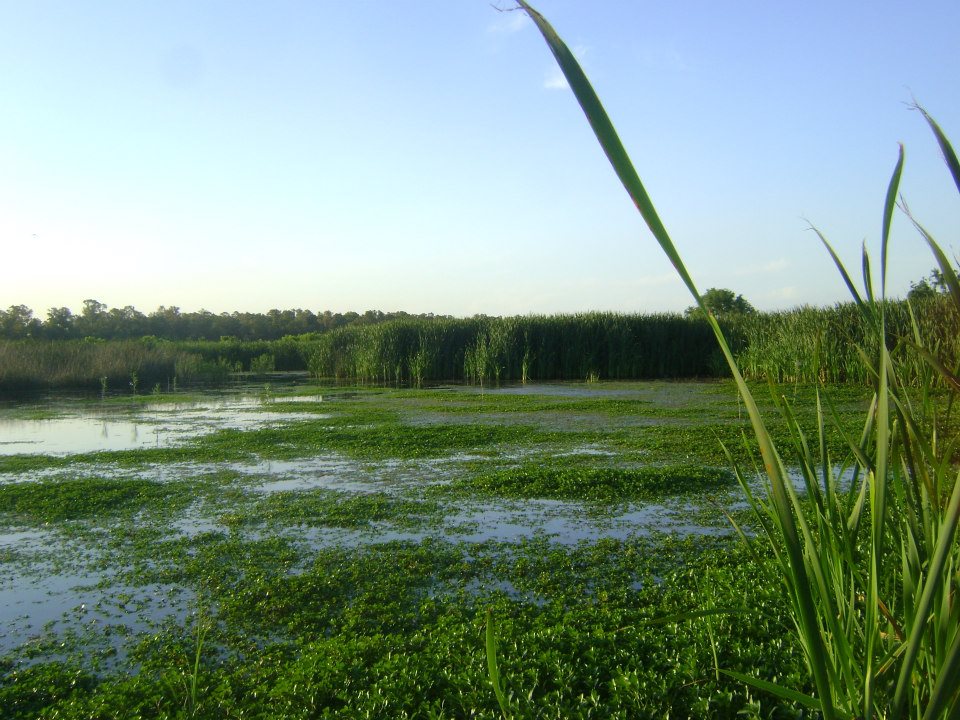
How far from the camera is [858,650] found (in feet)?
6.27

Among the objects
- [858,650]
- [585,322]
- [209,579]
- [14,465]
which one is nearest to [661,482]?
[209,579]

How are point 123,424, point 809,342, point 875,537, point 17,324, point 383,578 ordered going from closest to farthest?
point 875,537
point 383,578
point 123,424
point 809,342
point 17,324

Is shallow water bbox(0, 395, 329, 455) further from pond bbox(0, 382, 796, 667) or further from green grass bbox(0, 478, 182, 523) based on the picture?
green grass bbox(0, 478, 182, 523)

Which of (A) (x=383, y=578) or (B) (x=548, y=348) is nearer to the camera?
(A) (x=383, y=578)

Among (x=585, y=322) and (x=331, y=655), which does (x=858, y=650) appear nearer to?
(x=331, y=655)

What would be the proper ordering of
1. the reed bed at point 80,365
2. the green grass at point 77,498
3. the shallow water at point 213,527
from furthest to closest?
the reed bed at point 80,365, the green grass at point 77,498, the shallow water at point 213,527

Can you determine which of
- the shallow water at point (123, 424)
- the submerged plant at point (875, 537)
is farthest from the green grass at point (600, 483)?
the shallow water at point (123, 424)

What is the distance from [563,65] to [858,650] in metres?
1.82

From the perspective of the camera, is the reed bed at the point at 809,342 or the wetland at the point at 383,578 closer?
the wetland at the point at 383,578

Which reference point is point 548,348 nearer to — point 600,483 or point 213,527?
point 600,483

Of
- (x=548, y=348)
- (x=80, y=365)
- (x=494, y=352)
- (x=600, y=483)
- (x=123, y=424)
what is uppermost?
(x=548, y=348)

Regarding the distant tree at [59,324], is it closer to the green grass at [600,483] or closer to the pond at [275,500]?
the pond at [275,500]

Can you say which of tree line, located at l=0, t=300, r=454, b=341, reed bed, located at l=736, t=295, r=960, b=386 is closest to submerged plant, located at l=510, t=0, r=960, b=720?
Result: reed bed, located at l=736, t=295, r=960, b=386

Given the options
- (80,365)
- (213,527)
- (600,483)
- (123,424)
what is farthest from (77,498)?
(80,365)
